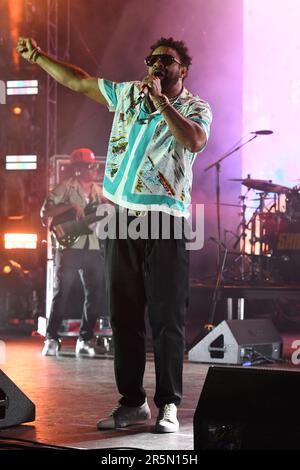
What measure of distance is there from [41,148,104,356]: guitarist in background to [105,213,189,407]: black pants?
3275 millimetres

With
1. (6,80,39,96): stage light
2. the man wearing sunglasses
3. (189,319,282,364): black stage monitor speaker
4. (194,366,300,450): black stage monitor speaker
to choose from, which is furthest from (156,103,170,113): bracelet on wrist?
(6,80,39,96): stage light

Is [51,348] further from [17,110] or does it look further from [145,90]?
[145,90]

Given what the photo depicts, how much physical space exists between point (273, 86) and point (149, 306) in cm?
564

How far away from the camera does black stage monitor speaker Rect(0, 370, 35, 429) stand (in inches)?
129

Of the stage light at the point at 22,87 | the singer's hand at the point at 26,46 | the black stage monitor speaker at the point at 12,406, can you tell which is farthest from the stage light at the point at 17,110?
the black stage monitor speaker at the point at 12,406

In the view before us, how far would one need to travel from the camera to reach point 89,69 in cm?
977

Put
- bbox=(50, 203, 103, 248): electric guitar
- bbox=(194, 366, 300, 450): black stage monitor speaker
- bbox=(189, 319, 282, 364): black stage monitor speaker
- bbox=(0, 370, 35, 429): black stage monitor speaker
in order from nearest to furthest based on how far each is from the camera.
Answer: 1. bbox=(194, 366, 300, 450): black stage monitor speaker
2. bbox=(0, 370, 35, 429): black stage monitor speaker
3. bbox=(189, 319, 282, 364): black stage monitor speaker
4. bbox=(50, 203, 103, 248): electric guitar

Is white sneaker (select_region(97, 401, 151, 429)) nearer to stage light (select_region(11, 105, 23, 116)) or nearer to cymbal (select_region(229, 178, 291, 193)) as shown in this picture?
cymbal (select_region(229, 178, 291, 193))

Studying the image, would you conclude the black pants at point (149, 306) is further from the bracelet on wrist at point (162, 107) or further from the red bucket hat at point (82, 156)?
the red bucket hat at point (82, 156)

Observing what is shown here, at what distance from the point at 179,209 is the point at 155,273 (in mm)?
301

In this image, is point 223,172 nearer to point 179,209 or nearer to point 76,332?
point 76,332

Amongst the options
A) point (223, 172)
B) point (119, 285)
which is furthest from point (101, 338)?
point (119, 285)

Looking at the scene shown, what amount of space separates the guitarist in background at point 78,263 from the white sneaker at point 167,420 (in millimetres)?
3380

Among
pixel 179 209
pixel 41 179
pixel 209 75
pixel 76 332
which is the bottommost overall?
pixel 76 332
